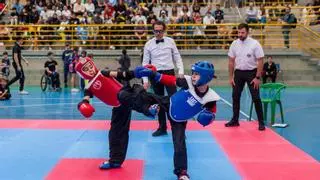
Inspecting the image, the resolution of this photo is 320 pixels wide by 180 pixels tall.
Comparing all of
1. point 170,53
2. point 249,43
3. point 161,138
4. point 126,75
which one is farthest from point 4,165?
point 249,43

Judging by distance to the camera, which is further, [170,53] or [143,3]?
[143,3]

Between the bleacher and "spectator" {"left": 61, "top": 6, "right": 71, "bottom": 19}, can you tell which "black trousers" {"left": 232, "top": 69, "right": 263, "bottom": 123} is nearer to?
the bleacher

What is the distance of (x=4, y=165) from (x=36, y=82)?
15853mm

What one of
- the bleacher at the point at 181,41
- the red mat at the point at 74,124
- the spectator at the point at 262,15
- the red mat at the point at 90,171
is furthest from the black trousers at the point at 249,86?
the spectator at the point at 262,15

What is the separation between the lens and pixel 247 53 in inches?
388

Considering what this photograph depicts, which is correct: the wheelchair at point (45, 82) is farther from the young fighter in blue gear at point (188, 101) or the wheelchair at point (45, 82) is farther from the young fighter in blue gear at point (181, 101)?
the young fighter in blue gear at point (188, 101)

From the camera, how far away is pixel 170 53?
9.03 metres

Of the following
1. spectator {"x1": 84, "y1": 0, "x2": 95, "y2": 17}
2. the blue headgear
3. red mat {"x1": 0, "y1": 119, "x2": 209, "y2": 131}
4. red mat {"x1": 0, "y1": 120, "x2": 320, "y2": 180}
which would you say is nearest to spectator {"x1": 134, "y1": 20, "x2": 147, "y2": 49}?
spectator {"x1": 84, "y1": 0, "x2": 95, "y2": 17}

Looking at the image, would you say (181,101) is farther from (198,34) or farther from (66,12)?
(66,12)

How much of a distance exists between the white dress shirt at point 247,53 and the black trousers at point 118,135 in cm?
383

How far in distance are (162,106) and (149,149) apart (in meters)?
1.75

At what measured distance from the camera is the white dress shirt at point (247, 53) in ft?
32.1

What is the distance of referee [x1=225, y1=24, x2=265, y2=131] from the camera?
32.0 ft

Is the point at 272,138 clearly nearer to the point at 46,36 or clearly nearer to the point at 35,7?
the point at 46,36
